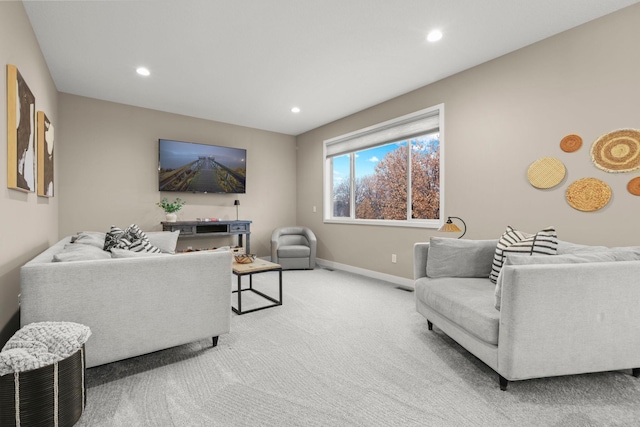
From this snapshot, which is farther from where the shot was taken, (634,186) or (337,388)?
(634,186)

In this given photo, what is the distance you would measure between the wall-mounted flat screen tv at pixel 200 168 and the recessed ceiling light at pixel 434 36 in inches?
140

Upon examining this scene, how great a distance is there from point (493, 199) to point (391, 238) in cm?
144

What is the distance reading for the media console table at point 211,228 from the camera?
14.6 feet

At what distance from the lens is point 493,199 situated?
3.10 metres

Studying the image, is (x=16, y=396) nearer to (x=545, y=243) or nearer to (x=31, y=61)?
(x=31, y=61)

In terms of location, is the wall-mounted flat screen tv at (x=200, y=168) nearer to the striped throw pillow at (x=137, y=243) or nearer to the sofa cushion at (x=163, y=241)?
the sofa cushion at (x=163, y=241)

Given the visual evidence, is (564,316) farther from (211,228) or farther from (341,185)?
(211,228)

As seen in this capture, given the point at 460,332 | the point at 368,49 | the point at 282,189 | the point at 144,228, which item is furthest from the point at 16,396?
the point at 282,189

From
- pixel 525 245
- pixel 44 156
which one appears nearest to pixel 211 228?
pixel 44 156

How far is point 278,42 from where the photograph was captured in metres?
2.73

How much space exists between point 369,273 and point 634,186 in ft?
9.87

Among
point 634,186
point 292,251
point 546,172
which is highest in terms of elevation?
point 546,172

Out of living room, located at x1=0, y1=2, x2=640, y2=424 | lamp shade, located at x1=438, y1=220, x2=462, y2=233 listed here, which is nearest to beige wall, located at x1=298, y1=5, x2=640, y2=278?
living room, located at x1=0, y1=2, x2=640, y2=424

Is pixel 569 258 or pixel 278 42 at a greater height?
pixel 278 42
